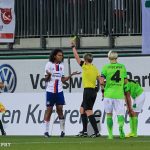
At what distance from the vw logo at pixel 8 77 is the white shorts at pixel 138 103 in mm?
5654

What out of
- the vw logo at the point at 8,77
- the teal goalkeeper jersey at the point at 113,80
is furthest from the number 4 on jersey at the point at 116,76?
the vw logo at the point at 8,77

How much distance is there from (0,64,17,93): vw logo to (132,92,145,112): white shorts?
18.6 ft

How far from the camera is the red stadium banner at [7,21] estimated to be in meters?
24.4

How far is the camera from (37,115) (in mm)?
20156

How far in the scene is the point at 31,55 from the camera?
957 inches

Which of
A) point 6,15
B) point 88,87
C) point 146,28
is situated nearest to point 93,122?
point 88,87

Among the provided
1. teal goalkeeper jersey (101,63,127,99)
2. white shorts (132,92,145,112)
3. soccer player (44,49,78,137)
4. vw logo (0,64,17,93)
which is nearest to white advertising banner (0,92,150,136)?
white shorts (132,92,145,112)

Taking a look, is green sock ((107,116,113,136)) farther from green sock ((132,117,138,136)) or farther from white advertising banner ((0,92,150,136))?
white advertising banner ((0,92,150,136))

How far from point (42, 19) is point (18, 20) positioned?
3.04 ft

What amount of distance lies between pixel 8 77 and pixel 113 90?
22.9ft

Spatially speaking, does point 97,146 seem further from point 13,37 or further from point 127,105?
point 13,37

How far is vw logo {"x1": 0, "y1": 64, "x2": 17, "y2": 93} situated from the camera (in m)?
22.9

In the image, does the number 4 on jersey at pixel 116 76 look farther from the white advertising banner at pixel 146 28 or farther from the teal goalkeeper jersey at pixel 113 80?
the white advertising banner at pixel 146 28

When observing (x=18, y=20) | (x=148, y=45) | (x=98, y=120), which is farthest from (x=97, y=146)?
(x=18, y=20)
